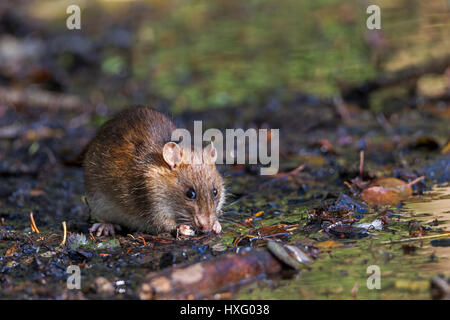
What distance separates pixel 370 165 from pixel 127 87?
644cm

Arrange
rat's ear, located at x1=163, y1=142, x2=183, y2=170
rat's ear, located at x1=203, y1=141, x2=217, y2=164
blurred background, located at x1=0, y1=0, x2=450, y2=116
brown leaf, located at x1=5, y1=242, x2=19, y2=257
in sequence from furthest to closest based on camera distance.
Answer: blurred background, located at x1=0, y1=0, x2=450, y2=116
rat's ear, located at x1=203, y1=141, x2=217, y2=164
rat's ear, located at x1=163, y1=142, x2=183, y2=170
brown leaf, located at x1=5, y1=242, x2=19, y2=257

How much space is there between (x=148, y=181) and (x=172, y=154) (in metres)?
0.36

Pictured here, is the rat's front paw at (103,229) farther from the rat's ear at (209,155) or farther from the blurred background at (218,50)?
the blurred background at (218,50)

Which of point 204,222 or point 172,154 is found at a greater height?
point 172,154

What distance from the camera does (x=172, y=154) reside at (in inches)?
226

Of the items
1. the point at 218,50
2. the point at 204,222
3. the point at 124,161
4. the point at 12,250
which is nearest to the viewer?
the point at 12,250

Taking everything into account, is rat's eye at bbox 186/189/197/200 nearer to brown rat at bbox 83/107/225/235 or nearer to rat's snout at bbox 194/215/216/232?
brown rat at bbox 83/107/225/235

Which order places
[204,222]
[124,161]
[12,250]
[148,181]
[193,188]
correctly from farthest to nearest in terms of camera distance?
[124,161] → [148,181] → [193,188] → [204,222] → [12,250]

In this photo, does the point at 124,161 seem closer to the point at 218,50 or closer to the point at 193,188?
the point at 193,188

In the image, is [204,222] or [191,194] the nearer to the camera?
[204,222]

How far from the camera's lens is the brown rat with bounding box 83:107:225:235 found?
5730 millimetres

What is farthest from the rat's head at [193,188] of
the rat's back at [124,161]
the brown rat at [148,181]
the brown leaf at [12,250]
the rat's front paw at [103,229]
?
the brown leaf at [12,250]

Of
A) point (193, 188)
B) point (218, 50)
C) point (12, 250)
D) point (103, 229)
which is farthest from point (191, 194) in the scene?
point (218, 50)

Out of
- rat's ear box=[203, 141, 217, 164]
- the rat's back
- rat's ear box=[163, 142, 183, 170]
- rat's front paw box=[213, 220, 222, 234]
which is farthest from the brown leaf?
rat's ear box=[203, 141, 217, 164]
